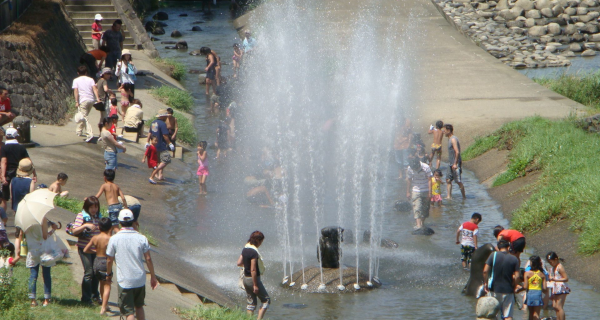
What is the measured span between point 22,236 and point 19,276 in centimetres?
63

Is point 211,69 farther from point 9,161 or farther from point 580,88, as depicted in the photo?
point 9,161

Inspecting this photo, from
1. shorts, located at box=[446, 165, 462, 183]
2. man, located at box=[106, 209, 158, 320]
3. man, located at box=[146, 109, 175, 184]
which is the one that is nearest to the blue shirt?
man, located at box=[146, 109, 175, 184]

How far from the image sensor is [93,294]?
29.7 ft

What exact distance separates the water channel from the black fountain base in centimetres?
14

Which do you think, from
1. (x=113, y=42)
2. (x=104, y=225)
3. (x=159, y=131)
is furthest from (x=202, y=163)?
(x=104, y=225)

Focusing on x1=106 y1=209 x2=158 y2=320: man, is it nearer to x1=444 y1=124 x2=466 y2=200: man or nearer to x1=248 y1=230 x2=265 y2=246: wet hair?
x1=248 y1=230 x2=265 y2=246: wet hair

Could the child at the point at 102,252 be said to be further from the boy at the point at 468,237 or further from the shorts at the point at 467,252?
the shorts at the point at 467,252

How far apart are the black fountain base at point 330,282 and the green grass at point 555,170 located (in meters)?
4.11

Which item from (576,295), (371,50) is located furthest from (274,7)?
(576,295)

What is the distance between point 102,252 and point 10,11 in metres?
14.9

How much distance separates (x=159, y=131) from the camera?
1802 cm

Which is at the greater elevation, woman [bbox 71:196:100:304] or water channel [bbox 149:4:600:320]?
woman [bbox 71:196:100:304]

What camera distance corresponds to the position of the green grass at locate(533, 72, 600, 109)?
2559 centimetres

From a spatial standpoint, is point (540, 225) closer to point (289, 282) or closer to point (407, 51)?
point (289, 282)
